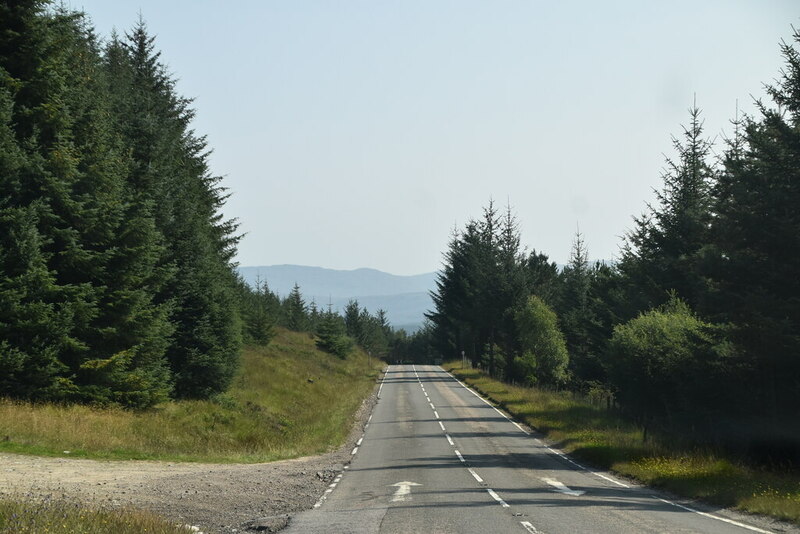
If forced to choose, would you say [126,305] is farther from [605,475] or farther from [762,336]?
[762,336]

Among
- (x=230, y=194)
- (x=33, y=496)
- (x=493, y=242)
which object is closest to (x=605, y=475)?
(x=33, y=496)

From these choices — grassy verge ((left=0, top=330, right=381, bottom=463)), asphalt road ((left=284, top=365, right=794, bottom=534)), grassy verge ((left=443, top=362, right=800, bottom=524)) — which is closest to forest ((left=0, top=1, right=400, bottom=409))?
grassy verge ((left=0, top=330, right=381, bottom=463))

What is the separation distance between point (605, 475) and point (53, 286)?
1815 centimetres

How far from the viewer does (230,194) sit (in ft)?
171

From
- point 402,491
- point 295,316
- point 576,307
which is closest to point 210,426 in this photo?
point 402,491

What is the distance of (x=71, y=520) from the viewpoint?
1026cm

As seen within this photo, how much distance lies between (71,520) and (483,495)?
948 cm

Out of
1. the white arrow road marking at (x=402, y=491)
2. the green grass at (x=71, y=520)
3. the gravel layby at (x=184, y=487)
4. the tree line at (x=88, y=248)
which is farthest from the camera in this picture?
the tree line at (x=88, y=248)

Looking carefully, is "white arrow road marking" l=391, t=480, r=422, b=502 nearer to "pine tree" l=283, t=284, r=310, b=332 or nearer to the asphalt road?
the asphalt road

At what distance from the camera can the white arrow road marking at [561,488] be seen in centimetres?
1729

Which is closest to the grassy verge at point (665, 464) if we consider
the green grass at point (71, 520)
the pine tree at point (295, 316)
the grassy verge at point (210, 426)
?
the grassy verge at point (210, 426)

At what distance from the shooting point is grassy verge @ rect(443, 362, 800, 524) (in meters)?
15.8

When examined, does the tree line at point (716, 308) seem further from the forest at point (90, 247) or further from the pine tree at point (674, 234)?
the forest at point (90, 247)

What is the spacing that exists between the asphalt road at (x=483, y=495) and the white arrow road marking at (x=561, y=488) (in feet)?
0.08
